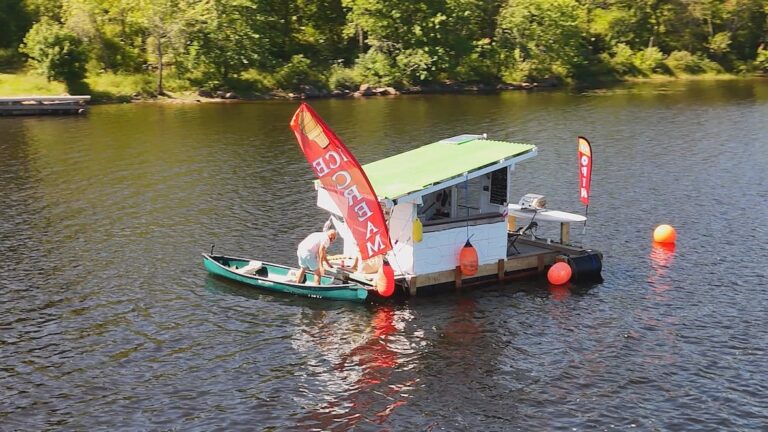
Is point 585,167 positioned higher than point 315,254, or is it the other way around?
point 585,167

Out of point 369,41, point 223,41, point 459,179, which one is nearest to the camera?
point 459,179

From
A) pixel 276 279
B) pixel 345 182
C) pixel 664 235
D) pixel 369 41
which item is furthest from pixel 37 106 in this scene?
pixel 664 235

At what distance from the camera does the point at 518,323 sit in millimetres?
38062

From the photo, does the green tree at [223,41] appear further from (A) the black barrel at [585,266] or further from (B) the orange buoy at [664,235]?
(A) the black barrel at [585,266]

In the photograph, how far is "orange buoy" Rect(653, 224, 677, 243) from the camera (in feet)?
160

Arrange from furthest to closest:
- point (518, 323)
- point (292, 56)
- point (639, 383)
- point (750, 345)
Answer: point (292, 56)
point (518, 323)
point (750, 345)
point (639, 383)

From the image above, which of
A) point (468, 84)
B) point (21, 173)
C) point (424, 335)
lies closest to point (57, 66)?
point (21, 173)

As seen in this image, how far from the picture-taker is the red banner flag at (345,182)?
3869cm

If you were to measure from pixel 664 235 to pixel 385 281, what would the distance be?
18.4m

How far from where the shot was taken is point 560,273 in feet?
138

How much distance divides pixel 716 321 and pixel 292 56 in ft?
331

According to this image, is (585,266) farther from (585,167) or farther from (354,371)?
(354,371)

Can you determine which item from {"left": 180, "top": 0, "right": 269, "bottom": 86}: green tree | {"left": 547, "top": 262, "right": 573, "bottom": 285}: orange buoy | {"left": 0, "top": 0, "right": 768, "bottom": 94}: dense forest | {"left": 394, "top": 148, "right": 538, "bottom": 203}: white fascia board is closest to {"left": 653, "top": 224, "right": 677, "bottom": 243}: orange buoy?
{"left": 547, "top": 262, "right": 573, "bottom": 285}: orange buoy

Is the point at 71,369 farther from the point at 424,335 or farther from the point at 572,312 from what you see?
the point at 572,312
